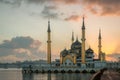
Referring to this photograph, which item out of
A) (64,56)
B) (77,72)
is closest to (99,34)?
(64,56)

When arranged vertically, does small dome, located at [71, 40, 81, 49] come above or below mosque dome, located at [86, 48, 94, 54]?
above

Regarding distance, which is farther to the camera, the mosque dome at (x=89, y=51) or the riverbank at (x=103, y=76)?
the mosque dome at (x=89, y=51)

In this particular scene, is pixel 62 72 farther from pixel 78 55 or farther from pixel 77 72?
pixel 78 55

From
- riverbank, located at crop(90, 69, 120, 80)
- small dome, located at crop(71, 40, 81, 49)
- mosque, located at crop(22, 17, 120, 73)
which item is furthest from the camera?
small dome, located at crop(71, 40, 81, 49)

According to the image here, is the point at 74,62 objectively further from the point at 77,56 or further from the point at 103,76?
the point at 103,76

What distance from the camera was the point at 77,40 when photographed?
157000 millimetres

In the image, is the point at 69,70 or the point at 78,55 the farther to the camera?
the point at 78,55

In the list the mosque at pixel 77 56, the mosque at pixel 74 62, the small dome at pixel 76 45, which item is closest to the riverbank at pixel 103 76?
the mosque at pixel 74 62

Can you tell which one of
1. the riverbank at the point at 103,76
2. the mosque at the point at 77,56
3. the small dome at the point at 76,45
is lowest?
the riverbank at the point at 103,76

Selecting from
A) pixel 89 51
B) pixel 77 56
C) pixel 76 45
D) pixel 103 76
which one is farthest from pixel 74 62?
pixel 103 76

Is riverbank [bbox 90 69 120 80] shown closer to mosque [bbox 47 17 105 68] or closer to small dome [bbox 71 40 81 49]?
mosque [bbox 47 17 105 68]

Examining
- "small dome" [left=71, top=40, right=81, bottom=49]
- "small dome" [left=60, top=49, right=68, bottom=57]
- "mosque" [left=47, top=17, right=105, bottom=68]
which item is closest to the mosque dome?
"mosque" [left=47, top=17, right=105, bottom=68]

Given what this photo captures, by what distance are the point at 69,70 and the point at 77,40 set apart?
97.0ft

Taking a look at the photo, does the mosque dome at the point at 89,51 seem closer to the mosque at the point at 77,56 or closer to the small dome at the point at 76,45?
the mosque at the point at 77,56
